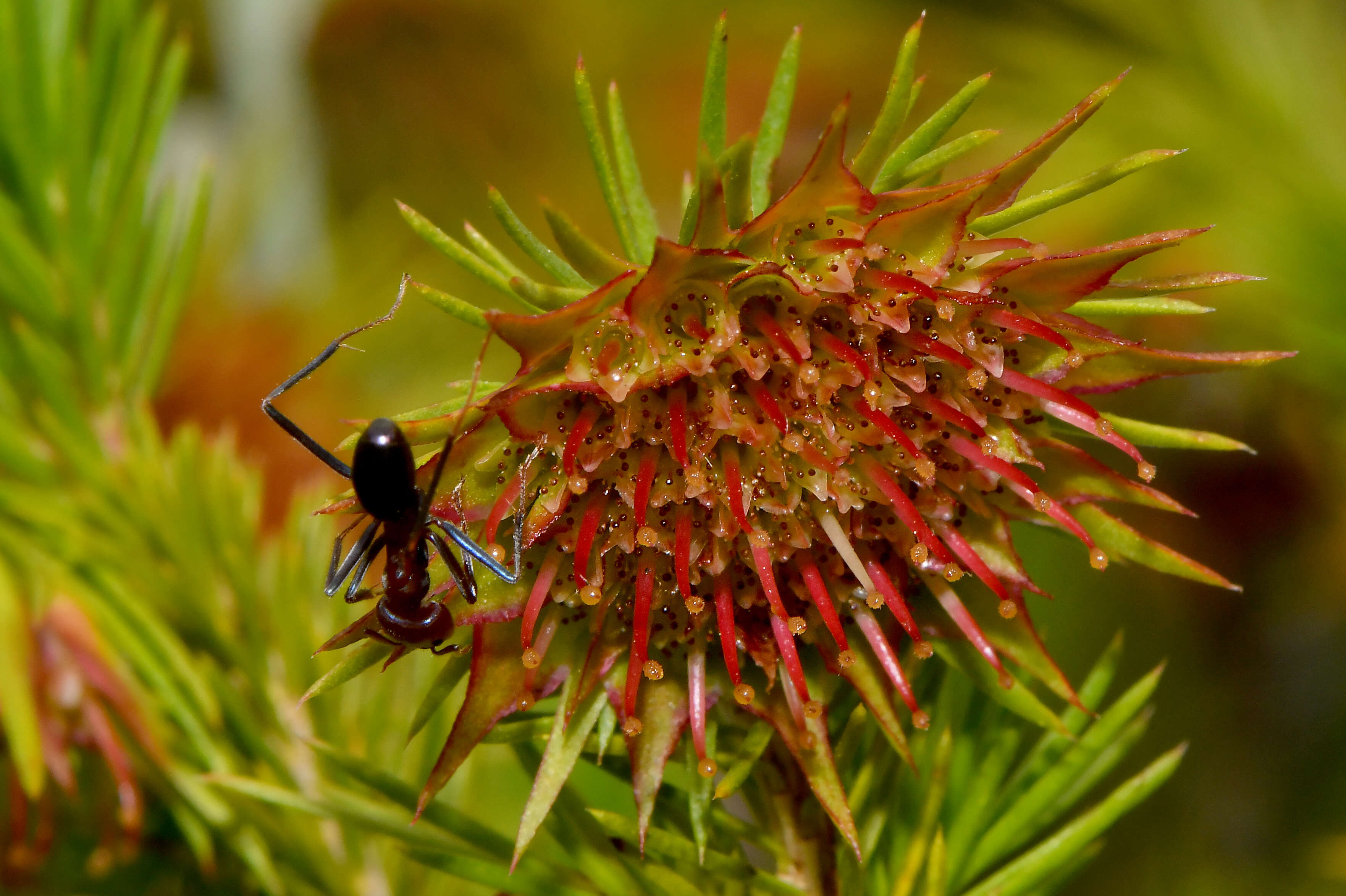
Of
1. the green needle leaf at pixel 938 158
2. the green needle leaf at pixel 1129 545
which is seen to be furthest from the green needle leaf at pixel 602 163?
the green needle leaf at pixel 1129 545

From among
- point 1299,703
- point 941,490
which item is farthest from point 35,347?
point 1299,703

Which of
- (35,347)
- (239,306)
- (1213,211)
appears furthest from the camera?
(239,306)

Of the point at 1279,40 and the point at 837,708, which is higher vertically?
the point at 1279,40

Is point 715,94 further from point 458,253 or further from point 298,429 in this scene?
point 298,429

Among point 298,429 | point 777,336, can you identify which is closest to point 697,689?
point 777,336

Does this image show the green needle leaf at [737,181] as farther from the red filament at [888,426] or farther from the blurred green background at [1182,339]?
the blurred green background at [1182,339]

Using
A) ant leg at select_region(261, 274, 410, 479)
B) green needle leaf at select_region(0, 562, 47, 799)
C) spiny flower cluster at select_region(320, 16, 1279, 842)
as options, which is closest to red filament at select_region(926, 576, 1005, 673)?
spiny flower cluster at select_region(320, 16, 1279, 842)

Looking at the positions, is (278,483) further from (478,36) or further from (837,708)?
(478,36)
